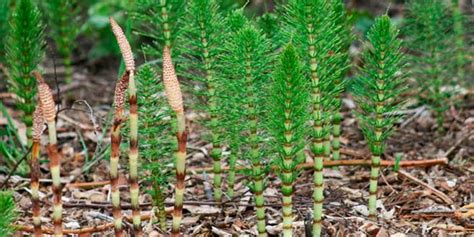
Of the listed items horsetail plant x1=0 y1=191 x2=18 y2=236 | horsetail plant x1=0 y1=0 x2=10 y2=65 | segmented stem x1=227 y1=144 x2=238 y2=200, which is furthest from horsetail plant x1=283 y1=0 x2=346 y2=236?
horsetail plant x1=0 y1=0 x2=10 y2=65

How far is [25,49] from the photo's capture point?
8.93 ft

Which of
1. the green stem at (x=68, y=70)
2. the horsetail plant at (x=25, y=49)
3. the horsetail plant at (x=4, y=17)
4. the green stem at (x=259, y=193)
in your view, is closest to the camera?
the green stem at (x=259, y=193)

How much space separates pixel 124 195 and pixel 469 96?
1632 millimetres

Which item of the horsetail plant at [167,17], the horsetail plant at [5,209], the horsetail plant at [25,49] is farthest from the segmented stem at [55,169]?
the horsetail plant at [25,49]

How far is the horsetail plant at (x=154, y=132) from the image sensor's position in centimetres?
216

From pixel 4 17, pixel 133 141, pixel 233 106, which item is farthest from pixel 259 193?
pixel 4 17

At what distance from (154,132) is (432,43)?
1322 mm

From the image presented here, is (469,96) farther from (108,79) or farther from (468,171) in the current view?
(108,79)

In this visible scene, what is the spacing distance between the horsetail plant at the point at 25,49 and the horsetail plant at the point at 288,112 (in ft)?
3.70

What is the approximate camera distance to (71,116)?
356 cm

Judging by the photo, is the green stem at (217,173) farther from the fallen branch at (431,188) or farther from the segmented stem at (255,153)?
the fallen branch at (431,188)

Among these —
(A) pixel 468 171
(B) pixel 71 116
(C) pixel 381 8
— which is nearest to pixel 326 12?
(A) pixel 468 171

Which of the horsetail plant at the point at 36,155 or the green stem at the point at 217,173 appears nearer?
the horsetail plant at the point at 36,155

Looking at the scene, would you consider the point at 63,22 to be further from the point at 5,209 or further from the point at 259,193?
the point at 5,209
